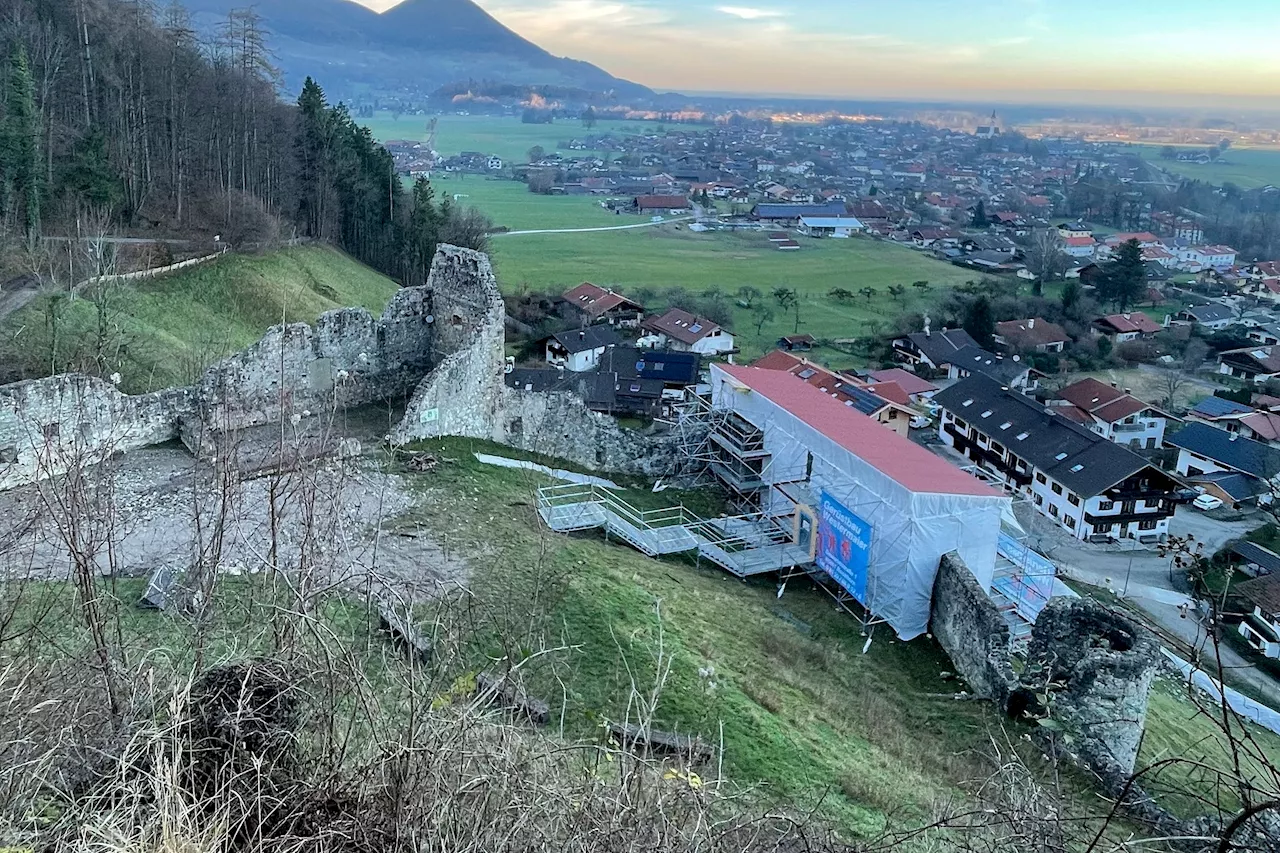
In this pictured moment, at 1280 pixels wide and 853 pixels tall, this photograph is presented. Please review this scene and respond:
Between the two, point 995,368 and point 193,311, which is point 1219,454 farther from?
point 193,311

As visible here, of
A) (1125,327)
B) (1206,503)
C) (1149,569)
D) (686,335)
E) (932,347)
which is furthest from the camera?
(1125,327)

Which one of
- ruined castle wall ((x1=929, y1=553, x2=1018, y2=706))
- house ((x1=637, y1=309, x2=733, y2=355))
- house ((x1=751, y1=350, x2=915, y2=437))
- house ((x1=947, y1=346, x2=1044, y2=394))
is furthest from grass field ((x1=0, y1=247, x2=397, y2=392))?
house ((x1=947, y1=346, x2=1044, y2=394))

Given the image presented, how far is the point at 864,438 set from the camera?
17422 millimetres

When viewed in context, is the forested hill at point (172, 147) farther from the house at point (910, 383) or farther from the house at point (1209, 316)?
the house at point (1209, 316)

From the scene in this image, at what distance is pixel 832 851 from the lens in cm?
514

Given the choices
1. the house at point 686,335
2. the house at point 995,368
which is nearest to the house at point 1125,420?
the house at point 995,368

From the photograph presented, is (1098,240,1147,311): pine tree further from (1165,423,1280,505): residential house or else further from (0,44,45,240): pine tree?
(0,44,45,240): pine tree

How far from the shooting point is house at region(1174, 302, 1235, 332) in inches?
2647

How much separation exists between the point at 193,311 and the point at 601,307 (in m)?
30.7

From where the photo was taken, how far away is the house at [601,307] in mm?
58688

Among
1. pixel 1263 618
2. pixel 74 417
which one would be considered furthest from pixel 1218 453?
pixel 74 417

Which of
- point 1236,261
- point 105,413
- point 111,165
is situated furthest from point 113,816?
point 1236,261

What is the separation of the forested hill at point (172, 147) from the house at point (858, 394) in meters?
19.3

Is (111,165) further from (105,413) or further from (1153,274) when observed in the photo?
(1153,274)
